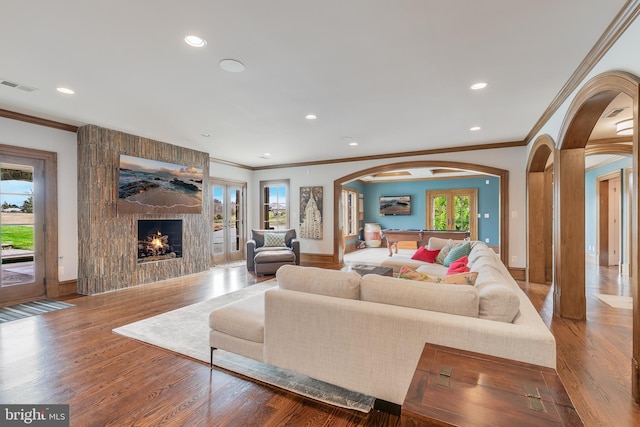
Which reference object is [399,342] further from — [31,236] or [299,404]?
[31,236]

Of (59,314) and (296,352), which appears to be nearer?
(296,352)

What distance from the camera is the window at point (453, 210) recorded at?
10.1 m

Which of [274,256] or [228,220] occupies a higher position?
[228,220]

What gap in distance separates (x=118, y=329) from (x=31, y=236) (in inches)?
93.1

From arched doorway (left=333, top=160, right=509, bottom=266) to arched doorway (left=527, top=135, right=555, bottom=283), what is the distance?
436 millimetres

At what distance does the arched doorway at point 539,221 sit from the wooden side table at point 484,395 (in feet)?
16.5

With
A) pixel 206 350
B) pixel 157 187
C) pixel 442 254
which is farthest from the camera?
pixel 157 187

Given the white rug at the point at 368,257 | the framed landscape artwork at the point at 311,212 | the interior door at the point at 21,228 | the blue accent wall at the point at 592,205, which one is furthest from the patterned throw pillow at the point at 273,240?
the blue accent wall at the point at 592,205

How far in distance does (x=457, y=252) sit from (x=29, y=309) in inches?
233

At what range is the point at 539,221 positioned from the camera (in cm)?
525

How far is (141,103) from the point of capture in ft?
12.0

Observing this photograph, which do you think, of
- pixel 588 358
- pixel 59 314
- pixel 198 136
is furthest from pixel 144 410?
pixel 198 136

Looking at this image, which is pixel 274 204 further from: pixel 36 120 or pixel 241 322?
pixel 241 322

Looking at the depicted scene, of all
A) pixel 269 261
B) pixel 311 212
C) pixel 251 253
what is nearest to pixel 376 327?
pixel 269 261
